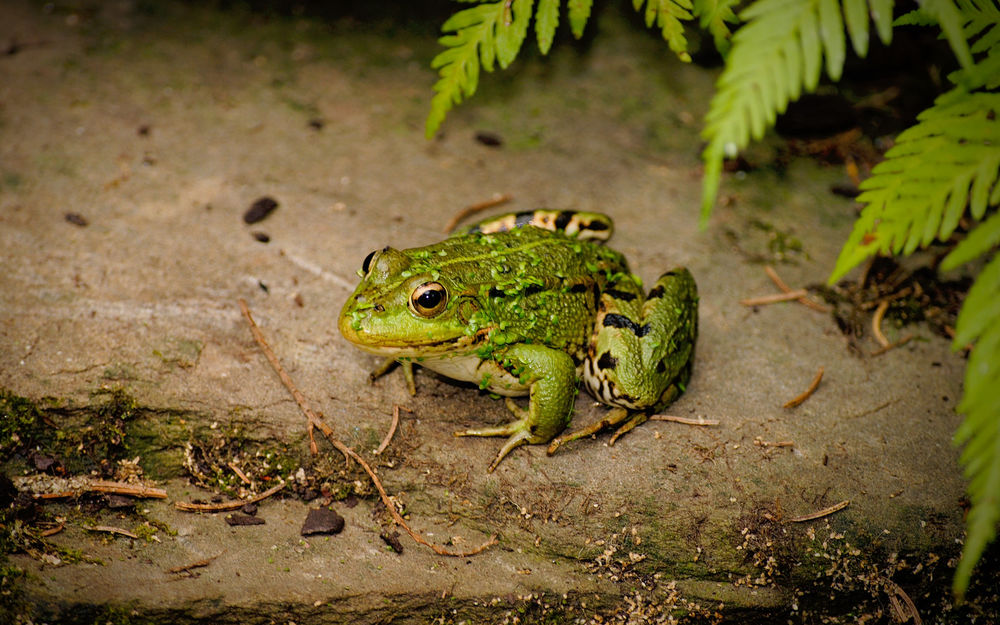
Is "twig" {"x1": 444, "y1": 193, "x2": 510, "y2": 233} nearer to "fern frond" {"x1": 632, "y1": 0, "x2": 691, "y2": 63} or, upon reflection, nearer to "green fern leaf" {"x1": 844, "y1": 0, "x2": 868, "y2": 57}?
"fern frond" {"x1": 632, "y1": 0, "x2": 691, "y2": 63}

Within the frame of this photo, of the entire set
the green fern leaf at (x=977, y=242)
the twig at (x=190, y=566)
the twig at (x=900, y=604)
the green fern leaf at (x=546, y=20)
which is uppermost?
the green fern leaf at (x=546, y=20)

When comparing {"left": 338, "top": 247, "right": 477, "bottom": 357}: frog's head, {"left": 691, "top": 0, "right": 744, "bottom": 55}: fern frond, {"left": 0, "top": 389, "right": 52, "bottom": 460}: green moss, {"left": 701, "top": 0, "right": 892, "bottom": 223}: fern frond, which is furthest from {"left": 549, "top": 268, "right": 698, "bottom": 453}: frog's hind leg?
{"left": 0, "top": 389, "right": 52, "bottom": 460}: green moss

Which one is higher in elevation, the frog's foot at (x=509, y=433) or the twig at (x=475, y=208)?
the twig at (x=475, y=208)

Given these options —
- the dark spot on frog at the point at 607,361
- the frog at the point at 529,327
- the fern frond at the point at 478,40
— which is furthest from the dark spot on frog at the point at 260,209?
the dark spot on frog at the point at 607,361

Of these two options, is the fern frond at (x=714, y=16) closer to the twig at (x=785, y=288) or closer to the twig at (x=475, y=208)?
the twig at (x=785, y=288)

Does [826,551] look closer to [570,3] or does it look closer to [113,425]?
[570,3]
